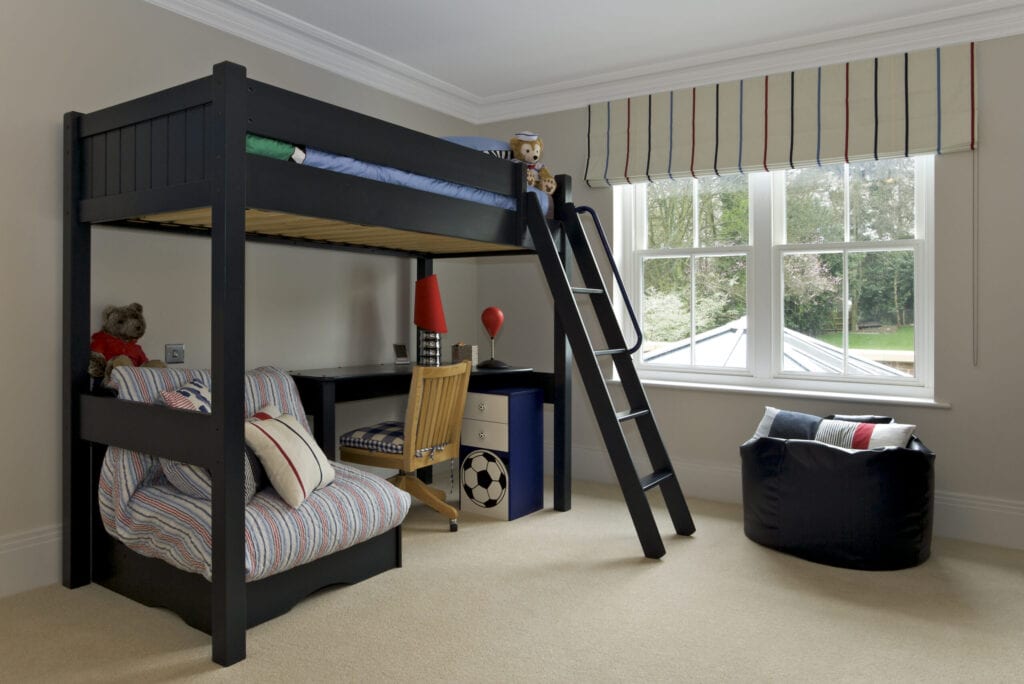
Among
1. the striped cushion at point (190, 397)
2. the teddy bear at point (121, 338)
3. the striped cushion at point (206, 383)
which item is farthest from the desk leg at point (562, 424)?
the teddy bear at point (121, 338)

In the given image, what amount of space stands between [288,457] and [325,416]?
2.36 feet

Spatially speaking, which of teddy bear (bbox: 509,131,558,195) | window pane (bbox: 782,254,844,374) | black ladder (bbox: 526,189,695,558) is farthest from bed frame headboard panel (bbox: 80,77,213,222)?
window pane (bbox: 782,254,844,374)

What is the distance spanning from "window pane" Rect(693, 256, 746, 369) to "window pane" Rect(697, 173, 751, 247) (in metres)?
0.11

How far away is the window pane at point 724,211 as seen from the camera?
399 centimetres

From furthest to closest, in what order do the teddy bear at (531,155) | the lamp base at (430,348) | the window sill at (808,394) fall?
the lamp base at (430,348)
the teddy bear at (531,155)
the window sill at (808,394)

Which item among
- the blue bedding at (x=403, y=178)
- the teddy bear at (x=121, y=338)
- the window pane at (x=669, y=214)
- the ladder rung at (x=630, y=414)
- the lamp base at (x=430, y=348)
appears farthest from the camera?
the window pane at (x=669, y=214)

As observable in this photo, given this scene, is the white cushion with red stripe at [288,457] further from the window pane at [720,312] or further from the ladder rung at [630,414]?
the window pane at [720,312]

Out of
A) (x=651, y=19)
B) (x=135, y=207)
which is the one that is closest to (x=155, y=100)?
(x=135, y=207)

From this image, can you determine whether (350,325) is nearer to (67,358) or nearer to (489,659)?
(67,358)

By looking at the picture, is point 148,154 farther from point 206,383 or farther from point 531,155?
point 531,155

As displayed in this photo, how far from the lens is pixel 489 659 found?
84.3 inches

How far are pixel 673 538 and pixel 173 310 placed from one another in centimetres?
238

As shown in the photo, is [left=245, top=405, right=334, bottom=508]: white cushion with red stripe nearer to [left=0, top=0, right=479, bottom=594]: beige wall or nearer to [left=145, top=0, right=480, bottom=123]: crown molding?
[left=0, top=0, right=479, bottom=594]: beige wall

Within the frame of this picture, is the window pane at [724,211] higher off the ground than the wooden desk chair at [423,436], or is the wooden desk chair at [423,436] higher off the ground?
the window pane at [724,211]
